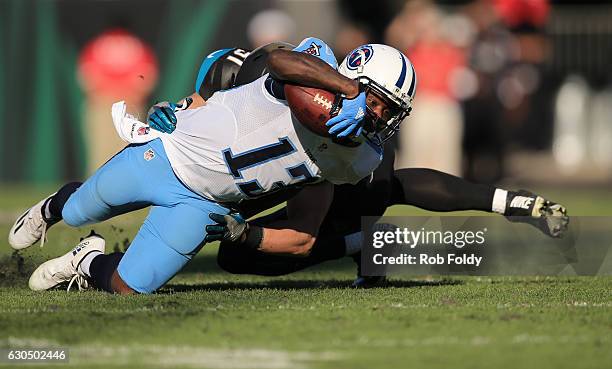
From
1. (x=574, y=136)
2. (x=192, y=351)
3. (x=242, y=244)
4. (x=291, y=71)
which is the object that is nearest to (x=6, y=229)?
(x=242, y=244)

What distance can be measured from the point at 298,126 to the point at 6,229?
501 cm

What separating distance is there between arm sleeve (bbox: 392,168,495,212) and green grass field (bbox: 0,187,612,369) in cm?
46

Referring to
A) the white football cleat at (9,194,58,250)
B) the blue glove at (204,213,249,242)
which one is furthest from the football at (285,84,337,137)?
the white football cleat at (9,194,58,250)

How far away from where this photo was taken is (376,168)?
6820 mm

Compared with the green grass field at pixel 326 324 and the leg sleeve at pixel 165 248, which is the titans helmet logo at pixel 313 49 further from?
the green grass field at pixel 326 324

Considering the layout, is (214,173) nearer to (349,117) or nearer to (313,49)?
(313,49)

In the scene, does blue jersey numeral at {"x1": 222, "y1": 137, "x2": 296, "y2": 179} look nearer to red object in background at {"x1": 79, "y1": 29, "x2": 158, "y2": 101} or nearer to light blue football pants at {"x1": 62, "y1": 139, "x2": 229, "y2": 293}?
light blue football pants at {"x1": 62, "y1": 139, "x2": 229, "y2": 293}

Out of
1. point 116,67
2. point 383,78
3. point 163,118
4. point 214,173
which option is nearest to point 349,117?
point 383,78

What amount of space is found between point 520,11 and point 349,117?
35.2 feet

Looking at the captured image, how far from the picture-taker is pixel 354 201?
719 cm

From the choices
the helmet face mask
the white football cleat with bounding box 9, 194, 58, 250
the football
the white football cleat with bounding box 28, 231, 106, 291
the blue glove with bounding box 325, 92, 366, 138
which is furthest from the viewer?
the white football cleat with bounding box 9, 194, 58, 250

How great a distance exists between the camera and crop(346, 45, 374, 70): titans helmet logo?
20.4 feet

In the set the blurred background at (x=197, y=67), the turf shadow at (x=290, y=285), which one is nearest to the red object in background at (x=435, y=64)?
the blurred background at (x=197, y=67)

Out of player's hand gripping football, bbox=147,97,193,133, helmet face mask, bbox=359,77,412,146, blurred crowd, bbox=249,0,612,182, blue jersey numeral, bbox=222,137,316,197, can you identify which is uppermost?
helmet face mask, bbox=359,77,412,146
